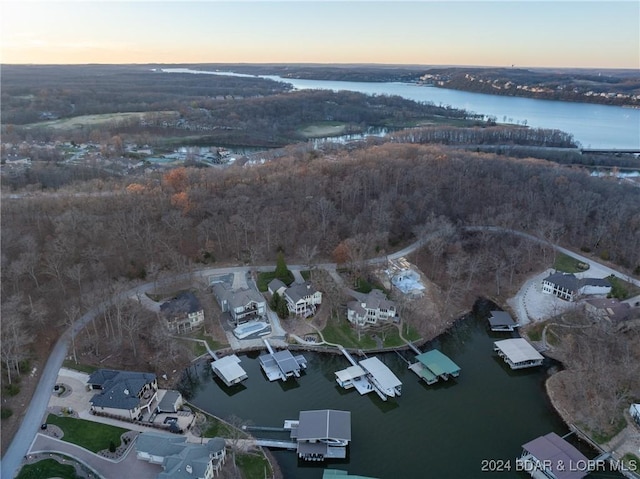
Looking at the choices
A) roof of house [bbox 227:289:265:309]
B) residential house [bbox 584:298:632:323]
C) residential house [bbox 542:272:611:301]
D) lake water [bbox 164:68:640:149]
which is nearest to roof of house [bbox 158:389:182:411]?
roof of house [bbox 227:289:265:309]

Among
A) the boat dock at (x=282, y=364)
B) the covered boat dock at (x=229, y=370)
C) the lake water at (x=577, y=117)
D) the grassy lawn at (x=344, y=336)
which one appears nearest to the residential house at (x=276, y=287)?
the grassy lawn at (x=344, y=336)

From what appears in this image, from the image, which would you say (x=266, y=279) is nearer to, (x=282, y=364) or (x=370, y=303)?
(x=370, y=303)

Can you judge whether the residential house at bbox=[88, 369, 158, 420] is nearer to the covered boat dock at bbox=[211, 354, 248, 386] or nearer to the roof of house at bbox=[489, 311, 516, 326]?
the covered boat dock at bbox=[211, 354, 248, 386]

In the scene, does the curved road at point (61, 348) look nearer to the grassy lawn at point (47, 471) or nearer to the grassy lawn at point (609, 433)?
the grassy lawn at point (47, 471)

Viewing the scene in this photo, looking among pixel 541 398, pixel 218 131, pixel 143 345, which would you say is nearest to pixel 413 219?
pixel 541 398

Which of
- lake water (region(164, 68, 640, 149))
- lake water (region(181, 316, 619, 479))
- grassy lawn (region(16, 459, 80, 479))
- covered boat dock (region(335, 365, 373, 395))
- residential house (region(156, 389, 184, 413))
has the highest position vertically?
lake water (region(164, 68, 640, 149))

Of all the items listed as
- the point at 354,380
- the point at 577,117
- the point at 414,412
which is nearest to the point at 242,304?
the point at 354,380

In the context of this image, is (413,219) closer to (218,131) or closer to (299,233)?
(299,233)
